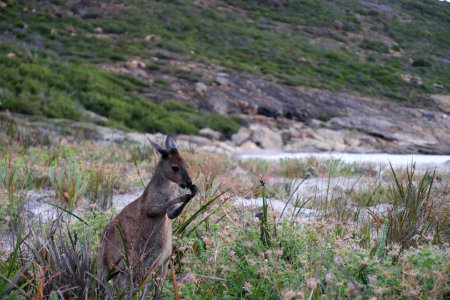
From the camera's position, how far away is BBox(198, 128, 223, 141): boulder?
67.4 feet

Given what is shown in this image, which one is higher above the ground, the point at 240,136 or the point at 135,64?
the point at 135,64

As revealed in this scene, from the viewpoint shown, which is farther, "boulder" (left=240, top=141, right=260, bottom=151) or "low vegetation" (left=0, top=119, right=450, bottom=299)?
"boulder" (left=240, top=141, right=260, bottom=151)

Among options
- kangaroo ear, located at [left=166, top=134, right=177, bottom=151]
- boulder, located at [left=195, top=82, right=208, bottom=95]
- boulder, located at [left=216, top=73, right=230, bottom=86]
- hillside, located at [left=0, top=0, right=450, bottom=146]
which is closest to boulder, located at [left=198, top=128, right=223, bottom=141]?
hillside, located at [left=0, top=0, right=450, bottom=146]

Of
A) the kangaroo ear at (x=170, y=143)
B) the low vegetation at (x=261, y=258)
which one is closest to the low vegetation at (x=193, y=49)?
the low vegetation at (x=261, y=258)

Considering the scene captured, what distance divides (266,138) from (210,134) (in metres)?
2.21

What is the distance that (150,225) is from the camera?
10.1ft

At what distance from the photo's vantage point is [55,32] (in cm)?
2941

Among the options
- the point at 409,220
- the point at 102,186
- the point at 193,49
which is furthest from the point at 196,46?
the point at 409,220

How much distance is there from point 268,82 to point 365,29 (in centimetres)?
2099

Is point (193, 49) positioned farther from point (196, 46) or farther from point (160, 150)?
point (160, 150)

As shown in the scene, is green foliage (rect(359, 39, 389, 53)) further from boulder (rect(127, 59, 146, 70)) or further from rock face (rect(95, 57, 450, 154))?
boulder (rect(127, 59, 146, 70))

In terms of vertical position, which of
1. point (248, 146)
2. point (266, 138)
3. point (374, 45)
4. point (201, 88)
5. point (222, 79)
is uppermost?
point (374, 45)

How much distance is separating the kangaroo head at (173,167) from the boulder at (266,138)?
57.8 ft

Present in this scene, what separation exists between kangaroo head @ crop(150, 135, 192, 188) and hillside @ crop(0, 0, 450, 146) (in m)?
14.5
